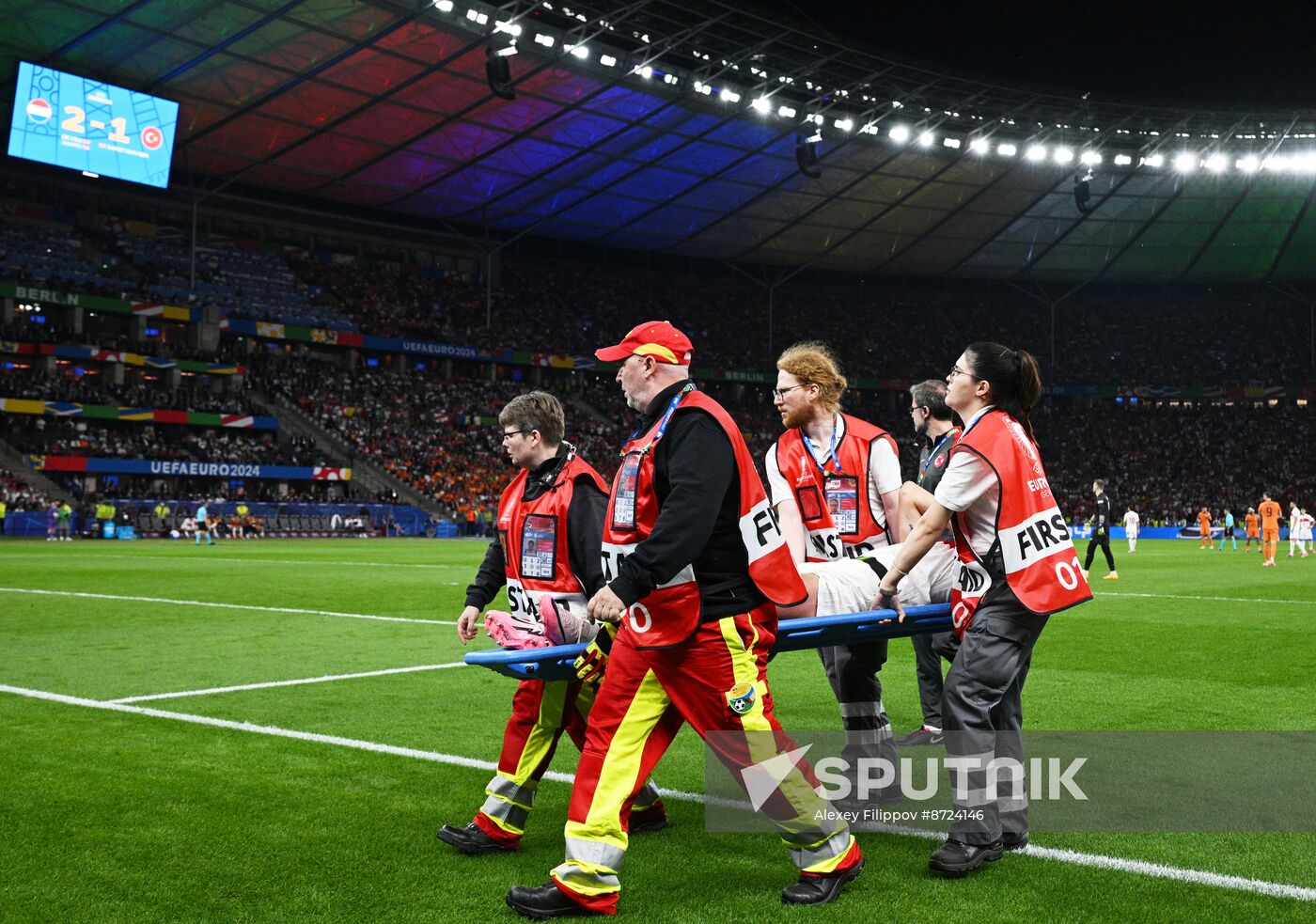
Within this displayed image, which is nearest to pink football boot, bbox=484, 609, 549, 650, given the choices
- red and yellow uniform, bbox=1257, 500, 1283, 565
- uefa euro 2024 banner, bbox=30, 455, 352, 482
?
red and yellow uniform, bbox=1257, 500, 1283, 565

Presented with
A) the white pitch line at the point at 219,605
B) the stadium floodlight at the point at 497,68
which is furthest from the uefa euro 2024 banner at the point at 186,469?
the white pitch line at the point at 219,605

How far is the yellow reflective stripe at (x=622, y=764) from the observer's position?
13.7 feet

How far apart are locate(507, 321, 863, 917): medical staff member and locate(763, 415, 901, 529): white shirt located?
2.10 meters

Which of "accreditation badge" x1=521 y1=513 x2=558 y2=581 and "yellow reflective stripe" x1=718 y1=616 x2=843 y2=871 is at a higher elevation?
"accreditation badge" x1=521 y1=513 x2=558 y2=581

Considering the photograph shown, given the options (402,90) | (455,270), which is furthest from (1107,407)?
(402,90)

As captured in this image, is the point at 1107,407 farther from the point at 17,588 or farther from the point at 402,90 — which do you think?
the point at 17,588

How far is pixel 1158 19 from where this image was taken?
155 feet

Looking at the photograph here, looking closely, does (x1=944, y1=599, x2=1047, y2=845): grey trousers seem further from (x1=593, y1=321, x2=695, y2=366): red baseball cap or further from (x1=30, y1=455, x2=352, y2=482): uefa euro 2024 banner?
(x1=30, y1=455, x2=352, y2=482): uefa euro 2024 banner

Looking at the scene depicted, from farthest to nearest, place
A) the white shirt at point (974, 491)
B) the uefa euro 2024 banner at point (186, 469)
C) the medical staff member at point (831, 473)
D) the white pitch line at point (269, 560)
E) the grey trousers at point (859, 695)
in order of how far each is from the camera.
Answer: the uefa euro 2024 banner at point (186, 469) → the white pitch line at point (269, 560) → the medical staff member at point (831, 473) → the grey trousers at point (859, 695) → the white shirt at point (974, 491)

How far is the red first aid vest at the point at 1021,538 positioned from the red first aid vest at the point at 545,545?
1.76m

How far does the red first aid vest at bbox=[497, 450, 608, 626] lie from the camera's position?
518cm

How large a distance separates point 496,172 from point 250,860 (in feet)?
159

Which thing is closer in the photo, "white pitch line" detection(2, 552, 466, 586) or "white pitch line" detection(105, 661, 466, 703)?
"white pitch line" detection(105, 661, 466, 703)

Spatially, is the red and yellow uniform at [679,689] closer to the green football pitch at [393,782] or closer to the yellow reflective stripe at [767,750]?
the yellow reflective stripe at [767,750]
